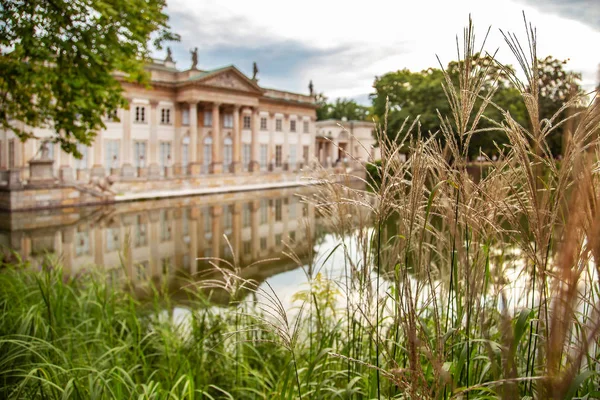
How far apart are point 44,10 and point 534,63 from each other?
20.9 feet

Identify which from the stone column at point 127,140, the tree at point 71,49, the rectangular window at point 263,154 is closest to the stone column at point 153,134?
the stone column at point 127,140

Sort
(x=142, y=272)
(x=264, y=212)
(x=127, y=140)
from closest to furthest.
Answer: (x=142, y=272) → (x=264, y=212) → (x=127, y=140)

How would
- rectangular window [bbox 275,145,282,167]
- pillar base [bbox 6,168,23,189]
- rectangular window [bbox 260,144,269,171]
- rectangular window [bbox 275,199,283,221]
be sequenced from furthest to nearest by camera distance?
rectangular window [bbox 275,145,282,167] < rectangular window [bbox 260,144,269,171] < pillar base [bbox 6,168,23,189] < rectangular window [bbox 275,199,283,221]

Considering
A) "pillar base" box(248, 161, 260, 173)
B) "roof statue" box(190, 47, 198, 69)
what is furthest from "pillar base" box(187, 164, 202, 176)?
"roof statue" box(190, 47, 198, 69)

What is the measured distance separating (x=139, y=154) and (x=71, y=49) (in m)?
24.4

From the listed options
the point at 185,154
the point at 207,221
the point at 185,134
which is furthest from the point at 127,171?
the point at 207,221

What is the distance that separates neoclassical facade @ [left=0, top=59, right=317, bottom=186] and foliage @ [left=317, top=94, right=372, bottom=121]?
22.6 m

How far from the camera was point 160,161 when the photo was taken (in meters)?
30.8

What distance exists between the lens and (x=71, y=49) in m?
6.24

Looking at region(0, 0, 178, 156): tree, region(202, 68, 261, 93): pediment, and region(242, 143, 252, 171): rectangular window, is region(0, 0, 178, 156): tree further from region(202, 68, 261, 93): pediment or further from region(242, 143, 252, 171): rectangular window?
region(242, 143, 252, 171): rectangular window

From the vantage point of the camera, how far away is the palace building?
70.7 feet

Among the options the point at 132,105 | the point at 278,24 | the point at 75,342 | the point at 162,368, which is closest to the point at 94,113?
the point at 278,24

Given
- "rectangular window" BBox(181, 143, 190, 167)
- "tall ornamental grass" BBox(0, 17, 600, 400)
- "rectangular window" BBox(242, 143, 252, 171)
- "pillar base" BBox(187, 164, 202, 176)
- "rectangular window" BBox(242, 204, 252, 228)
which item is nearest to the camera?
"tall ornamental grass" BBox(0, 17, 600, 400)

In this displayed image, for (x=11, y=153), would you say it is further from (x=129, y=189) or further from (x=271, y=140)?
(x=271, y=140)
